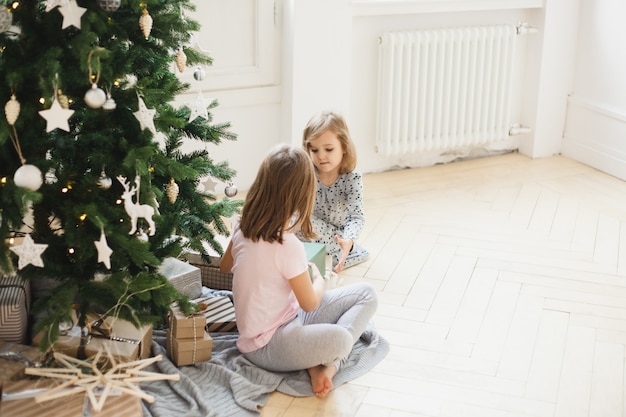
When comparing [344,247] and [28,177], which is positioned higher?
[28,177]

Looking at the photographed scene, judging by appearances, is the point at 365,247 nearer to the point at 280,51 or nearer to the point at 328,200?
the point at 328,200

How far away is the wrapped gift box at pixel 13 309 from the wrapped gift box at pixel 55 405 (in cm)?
20

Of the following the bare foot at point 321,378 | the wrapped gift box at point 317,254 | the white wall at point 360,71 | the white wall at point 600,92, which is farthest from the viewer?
the white wall at point 600,92

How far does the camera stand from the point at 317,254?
290cm

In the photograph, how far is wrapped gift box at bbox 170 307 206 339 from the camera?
Answer: 96.5 inches

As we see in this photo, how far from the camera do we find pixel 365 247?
346 centimetres

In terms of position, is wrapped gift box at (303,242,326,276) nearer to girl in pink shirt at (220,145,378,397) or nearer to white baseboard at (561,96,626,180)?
girl in pink shirt at (220,145,378,397)

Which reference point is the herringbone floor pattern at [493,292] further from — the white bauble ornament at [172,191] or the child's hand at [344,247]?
the white bauble ornament at [172,191]

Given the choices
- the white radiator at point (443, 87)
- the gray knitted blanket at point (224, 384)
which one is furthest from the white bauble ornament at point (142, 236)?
the white radiator at point (443, 87)

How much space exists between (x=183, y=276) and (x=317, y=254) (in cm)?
48

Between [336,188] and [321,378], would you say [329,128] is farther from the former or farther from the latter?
[321,378]

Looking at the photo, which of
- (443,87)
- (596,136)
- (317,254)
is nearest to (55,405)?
(317,254)

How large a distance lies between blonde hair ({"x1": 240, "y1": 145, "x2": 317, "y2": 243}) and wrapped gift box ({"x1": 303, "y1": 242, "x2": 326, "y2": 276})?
46cm

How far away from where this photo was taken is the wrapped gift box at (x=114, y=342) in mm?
2316
